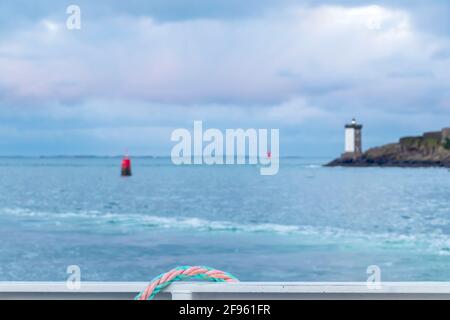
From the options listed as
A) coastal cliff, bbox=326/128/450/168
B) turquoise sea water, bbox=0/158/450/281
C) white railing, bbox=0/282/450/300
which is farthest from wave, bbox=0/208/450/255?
white railing, bbox=0/282/450/300

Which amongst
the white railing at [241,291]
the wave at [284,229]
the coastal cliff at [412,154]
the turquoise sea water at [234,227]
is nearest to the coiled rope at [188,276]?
the white railing at [241,291]

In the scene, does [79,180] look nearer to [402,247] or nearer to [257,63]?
[257,63]

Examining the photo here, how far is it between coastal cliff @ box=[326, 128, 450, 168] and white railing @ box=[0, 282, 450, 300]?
59.1 ft

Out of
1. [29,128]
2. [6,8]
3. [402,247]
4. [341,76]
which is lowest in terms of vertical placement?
[402,247]

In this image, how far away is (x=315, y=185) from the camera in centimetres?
2419

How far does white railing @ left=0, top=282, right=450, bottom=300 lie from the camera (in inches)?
35.3

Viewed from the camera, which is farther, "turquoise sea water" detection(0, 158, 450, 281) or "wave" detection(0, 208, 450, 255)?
"wave" detection(0, 208, 450, 255)

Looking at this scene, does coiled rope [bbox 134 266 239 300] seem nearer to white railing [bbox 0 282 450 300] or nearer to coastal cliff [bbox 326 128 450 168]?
white railing [bbox 0 282 450 300]

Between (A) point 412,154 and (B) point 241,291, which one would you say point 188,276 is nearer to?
(B) point 241,291

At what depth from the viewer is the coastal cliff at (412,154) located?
18969 millimetres

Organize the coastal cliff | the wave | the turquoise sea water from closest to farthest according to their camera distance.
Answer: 1. the turquoise sea water
2. the wave
3. the coastal cliff
